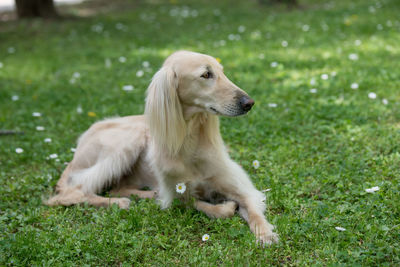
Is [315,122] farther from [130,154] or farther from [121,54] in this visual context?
[121,54]

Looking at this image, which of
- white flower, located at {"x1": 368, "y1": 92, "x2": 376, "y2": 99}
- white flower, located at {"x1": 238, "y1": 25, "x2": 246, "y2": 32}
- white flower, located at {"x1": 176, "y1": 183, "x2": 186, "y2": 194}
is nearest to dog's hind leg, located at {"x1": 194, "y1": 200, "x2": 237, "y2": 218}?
white flower, located at {"x1": 176, "y1": 183, "x2": 186, "y2": 194}

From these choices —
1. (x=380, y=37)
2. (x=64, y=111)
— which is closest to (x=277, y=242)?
(x=64, y=111)

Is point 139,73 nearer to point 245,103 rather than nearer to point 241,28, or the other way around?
point 241,28

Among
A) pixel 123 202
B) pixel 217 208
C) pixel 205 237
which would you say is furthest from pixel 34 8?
pixel 205 237

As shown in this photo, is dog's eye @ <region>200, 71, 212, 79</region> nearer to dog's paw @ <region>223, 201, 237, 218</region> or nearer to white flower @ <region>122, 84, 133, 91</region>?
dog's paw @ <region>223, 201, 237, 218</region>

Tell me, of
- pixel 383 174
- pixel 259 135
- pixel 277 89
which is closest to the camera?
pixel 383 174

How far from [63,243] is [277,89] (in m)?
3.66

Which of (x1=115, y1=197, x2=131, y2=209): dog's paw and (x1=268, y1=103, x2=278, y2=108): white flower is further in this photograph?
(x1=268, y1=103, x2=278, y2=108): white flower

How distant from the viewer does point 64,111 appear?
5930mm

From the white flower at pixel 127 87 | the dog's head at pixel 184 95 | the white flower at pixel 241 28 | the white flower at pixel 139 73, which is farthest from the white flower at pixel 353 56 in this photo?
the dog's head at pixel 184 95

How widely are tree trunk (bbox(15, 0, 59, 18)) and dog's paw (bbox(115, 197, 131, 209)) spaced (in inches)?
350

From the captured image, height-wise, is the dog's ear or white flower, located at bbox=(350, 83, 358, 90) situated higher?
the dog's ear

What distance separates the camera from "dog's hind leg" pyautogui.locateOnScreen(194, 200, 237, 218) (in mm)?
3281

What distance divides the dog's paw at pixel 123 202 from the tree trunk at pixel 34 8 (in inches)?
350
